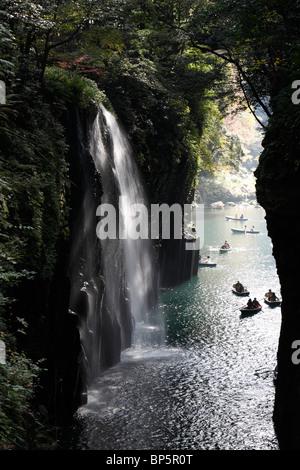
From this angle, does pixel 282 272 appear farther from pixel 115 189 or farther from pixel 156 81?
pixel 156 81

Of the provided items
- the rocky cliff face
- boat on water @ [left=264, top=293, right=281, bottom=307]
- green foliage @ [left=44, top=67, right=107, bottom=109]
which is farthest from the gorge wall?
boat on water @ [left=264, top=293, right=281, bottom=307]

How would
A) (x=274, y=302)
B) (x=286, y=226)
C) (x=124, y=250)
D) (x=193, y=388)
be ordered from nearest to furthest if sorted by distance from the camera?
(x=286, y=226) → (x=193, y=388) → (x=124, y=250) → (x=274, y=302)

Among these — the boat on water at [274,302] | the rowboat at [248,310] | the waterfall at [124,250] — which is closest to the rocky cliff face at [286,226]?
the waterfall at [124,250]

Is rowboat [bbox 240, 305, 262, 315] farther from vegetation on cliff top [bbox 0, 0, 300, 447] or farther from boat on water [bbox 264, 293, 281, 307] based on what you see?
vegetation on cliff top [bbox 0, 0, 300, 447]

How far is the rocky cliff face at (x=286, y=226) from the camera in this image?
38.5 feet

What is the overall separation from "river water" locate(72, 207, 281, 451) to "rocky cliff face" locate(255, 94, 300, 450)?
1.60 metres

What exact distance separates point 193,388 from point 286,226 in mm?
8021

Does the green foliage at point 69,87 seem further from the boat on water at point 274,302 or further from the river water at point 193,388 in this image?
the boat on water at point 274,302

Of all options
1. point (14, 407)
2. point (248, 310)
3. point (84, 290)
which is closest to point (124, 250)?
point (84, 290)

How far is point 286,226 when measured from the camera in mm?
12336

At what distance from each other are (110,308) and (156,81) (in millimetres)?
13613

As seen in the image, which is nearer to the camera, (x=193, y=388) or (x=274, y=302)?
(x=193, y=388)

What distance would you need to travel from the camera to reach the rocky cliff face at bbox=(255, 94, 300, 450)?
11.7 m

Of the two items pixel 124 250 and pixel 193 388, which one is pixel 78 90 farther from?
pixel 193 388
